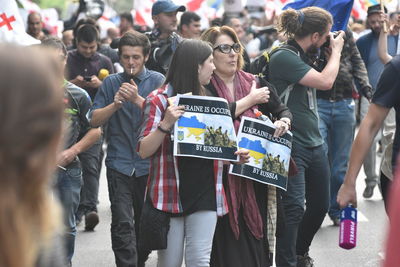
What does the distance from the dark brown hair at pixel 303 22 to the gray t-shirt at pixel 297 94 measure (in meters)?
0.23

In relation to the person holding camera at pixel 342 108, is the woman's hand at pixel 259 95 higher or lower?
higher

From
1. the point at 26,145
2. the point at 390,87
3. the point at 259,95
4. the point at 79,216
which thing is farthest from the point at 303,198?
the point at 26,145

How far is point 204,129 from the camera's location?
5734mm

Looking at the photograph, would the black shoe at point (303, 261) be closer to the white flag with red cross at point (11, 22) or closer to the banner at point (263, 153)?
the banner at point (263, 153)

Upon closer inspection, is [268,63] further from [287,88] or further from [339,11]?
[339,11]

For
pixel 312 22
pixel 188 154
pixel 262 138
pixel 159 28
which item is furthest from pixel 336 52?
pixel 159 28

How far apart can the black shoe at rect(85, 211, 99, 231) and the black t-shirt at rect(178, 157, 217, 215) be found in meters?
3.90

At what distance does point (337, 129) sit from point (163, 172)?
3.98 m

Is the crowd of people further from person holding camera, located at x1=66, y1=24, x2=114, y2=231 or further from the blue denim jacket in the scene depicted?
person holding camera, located at x1=66, y1=24, x2=114, y2=231

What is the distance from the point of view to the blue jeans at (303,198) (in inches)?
267

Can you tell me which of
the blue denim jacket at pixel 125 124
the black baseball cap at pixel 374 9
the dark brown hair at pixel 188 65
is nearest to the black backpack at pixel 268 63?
the blue denim jacket at pixel 125 124

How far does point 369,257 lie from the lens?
8375 millimetres

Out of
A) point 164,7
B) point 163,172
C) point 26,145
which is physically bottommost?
point 163,172

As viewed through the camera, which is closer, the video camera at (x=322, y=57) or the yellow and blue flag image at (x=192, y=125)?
the yellow and blue flag image at (x=192, y=125)
